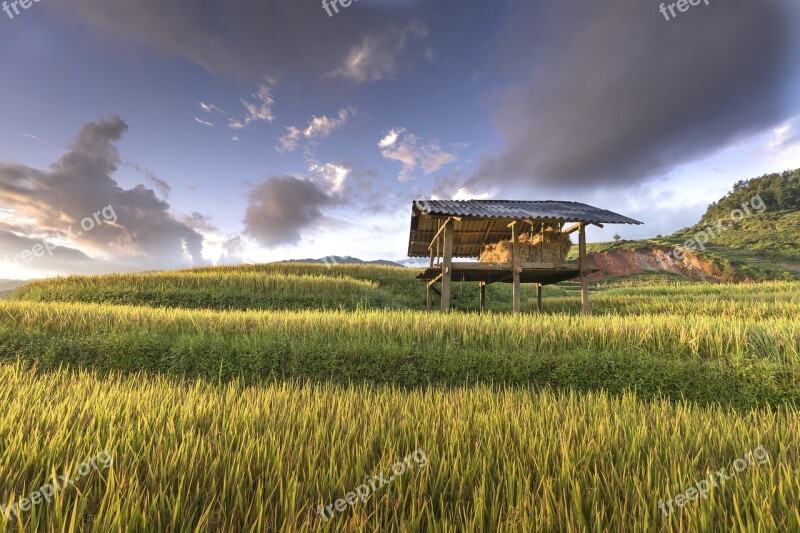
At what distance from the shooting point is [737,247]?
40688 mm

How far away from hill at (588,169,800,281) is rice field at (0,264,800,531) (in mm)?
23085

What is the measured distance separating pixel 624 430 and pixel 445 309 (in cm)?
793

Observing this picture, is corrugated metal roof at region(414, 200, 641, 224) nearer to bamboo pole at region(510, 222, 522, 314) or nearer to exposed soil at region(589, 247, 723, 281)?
bamboo pole at region(510, 222, 522, 314)

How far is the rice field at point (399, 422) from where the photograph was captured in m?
1.62

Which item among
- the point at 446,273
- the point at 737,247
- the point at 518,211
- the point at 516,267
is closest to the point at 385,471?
the point at 446,273

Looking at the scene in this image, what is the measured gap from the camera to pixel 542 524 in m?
1.49

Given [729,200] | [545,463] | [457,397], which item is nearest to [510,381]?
[457,397]

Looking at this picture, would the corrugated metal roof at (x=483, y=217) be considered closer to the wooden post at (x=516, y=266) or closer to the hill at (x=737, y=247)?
the wooden post at (x=516, y=266)

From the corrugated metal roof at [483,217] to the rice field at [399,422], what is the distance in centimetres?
445

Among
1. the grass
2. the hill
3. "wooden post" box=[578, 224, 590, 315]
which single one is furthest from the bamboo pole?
the hill

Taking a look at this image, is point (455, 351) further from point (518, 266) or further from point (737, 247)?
point (737, 247)

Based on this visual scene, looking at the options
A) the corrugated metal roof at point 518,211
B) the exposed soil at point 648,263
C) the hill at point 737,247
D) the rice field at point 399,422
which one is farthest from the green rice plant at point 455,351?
the exposed soil at point 648,263

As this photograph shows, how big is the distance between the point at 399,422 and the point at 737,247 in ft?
178

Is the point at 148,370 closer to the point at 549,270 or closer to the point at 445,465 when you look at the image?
the point at 445,465
